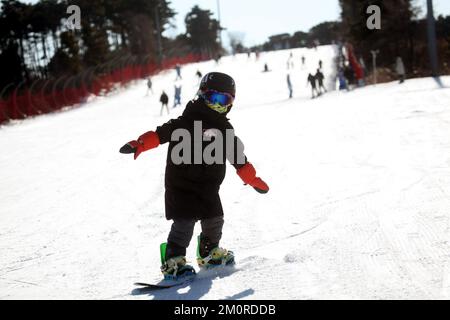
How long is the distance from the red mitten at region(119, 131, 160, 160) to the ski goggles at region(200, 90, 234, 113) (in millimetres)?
405

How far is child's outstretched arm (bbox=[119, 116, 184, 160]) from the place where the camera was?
3.07 meters

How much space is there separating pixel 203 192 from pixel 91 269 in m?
1.01

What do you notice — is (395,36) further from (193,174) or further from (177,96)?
(193,174)

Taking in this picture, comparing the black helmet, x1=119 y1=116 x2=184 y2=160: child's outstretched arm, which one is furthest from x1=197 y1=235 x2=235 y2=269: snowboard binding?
the black helmet

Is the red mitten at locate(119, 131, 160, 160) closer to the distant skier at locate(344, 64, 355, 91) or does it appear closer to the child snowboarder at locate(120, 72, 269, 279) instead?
the child snowboarder at locate(120, 72, 269, 279)

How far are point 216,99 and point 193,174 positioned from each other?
1.67 ft

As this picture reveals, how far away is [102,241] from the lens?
4215 mm

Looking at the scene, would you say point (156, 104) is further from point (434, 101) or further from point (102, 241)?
point (102, 241)

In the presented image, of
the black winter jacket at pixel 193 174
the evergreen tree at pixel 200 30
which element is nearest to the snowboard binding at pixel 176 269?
the black winter jacket at pixel 193 174

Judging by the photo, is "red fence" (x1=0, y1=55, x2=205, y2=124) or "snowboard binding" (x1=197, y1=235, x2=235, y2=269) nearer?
"snowboard binding" (x1=197, y1=235, x2=235, y2=269)

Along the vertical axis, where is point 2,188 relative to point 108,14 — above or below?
below

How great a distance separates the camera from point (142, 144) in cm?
311
